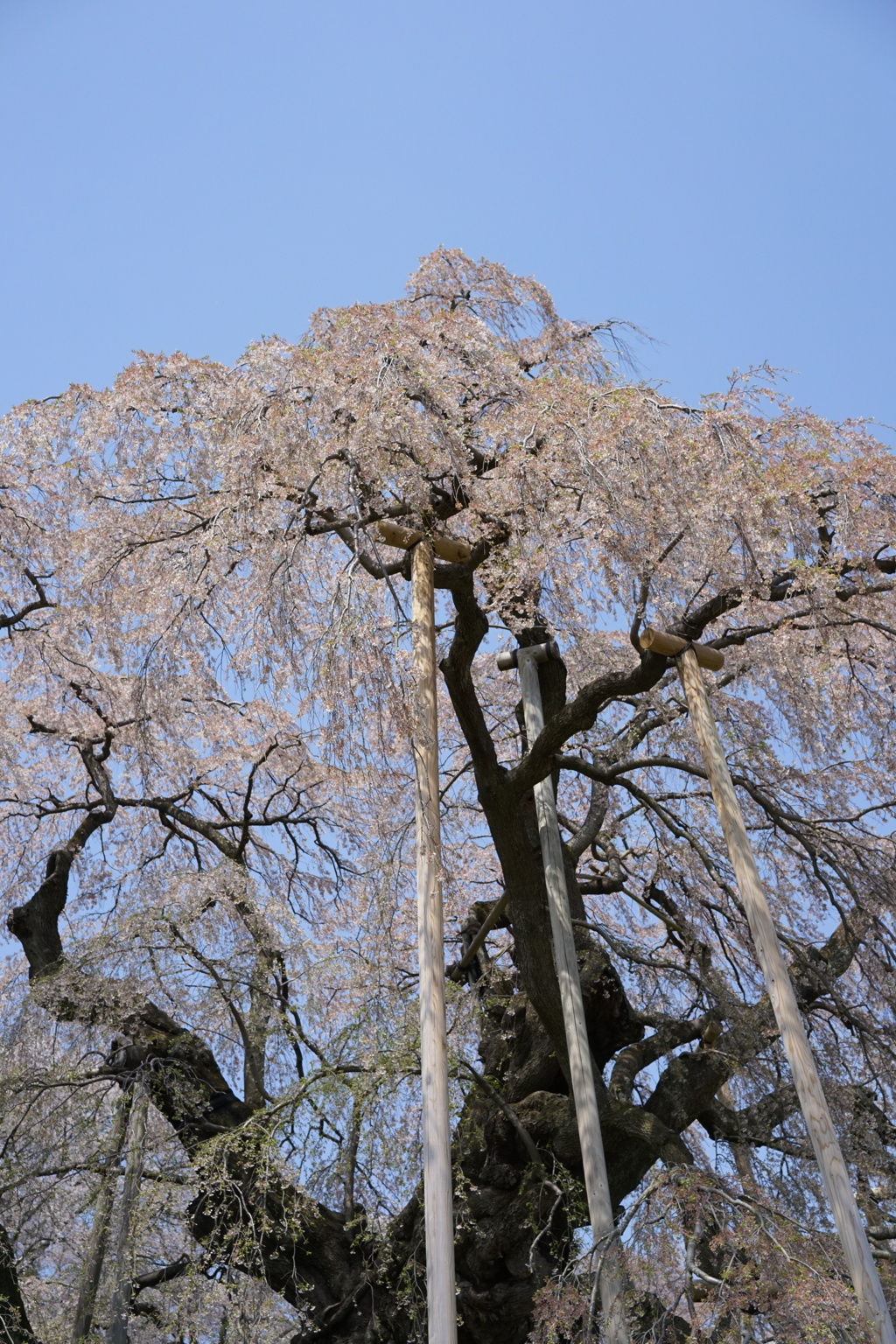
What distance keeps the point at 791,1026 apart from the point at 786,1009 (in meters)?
0.07

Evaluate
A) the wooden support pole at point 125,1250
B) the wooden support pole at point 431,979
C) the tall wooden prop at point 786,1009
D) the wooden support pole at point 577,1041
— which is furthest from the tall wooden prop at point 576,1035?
the wooden support pole at point 125,1250

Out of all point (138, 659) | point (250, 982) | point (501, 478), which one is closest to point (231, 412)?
point (501, 478)

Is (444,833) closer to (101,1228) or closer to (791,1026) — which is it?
(101,1228)

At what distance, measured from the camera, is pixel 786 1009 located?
13.8 ft

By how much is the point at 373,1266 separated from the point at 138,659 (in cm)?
410

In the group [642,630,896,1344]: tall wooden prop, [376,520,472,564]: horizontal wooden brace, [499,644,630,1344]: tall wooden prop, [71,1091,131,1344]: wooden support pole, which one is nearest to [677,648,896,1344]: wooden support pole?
[642,630,896,1344]: tall wooden prop

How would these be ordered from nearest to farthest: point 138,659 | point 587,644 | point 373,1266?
1. point 373,1266
2. point 138,659
3. point 587,644

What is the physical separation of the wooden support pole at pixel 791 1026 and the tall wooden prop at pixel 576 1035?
2.93 ft

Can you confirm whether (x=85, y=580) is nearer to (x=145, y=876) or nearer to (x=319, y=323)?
(x=319, y=323)

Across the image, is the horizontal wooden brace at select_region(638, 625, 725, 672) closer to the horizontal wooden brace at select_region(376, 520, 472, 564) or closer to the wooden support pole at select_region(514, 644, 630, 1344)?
the horizontal wooden brace at select_region(376, 520, 472, 564)

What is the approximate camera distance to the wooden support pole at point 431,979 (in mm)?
3482

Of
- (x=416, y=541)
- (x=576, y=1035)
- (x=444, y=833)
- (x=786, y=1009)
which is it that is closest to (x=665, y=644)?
(x=416, y=541)

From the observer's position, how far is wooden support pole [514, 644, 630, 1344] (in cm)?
423

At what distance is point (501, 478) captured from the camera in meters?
5.34
